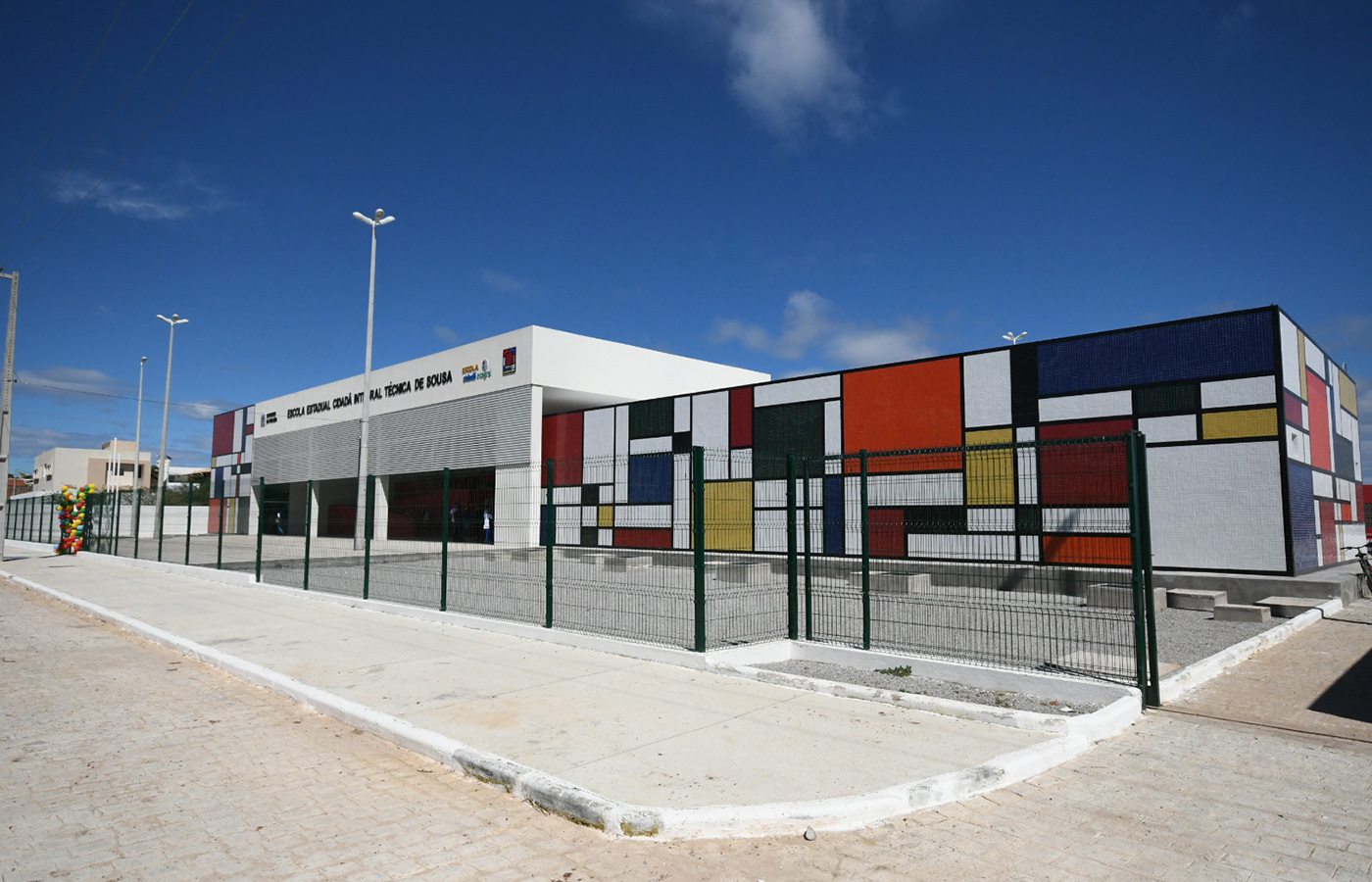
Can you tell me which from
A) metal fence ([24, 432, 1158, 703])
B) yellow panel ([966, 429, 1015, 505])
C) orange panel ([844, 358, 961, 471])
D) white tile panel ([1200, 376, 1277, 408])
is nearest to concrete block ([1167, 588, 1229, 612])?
metal fence ([24, 432, 1158, 703])

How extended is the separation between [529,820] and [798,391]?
19949 mm

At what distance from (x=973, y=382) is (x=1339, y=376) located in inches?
417

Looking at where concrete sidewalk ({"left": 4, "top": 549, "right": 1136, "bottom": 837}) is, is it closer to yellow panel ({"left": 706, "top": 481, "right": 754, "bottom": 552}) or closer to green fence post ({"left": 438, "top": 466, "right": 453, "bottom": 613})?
green fence post ({"left": 438, "top": 466, "right": 453, "bottom": 613})

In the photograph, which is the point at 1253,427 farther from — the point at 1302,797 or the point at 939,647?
the point at 1302,797

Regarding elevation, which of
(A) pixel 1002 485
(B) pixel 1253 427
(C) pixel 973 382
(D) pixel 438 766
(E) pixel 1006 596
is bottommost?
(D) pixel 438 766

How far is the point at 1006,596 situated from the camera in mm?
8945

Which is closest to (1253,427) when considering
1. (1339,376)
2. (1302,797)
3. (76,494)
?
(1339,376)

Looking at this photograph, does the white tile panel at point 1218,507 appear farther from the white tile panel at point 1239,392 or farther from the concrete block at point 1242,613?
the concrete block at point 1242,613

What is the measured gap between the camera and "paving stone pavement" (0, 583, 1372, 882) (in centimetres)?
389

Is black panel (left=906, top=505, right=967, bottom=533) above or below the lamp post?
below

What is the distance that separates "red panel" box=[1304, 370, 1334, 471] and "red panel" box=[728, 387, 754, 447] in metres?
13.7

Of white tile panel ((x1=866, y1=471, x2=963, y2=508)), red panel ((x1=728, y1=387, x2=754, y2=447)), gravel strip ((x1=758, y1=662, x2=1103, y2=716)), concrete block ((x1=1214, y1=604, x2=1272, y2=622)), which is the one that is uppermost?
red panel ((x1=728, y1=387, x2=754, y2=447))

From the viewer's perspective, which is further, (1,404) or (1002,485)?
(1,404)

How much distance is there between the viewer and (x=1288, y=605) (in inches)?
509
